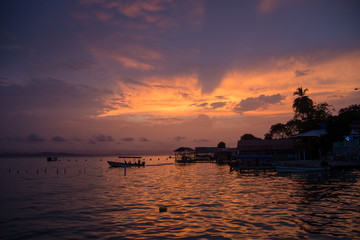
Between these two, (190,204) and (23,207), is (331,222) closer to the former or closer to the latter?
(190,204)

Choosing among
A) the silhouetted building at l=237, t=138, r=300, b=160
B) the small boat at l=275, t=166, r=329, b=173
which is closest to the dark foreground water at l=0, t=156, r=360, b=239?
the small boat at l=275, t=166, r=329, b=173

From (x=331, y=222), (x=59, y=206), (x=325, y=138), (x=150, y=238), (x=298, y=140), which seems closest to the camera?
(x=150, y=238)

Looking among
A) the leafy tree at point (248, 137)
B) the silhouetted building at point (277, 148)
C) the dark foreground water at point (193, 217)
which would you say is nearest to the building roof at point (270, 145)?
the silhouetted building at point (277, 148)

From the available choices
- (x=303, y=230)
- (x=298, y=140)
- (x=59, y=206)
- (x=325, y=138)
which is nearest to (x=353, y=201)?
(x=303, y=230)

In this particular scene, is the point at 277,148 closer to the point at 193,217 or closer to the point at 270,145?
the point at 270,145

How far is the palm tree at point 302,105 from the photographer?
64.6 meters

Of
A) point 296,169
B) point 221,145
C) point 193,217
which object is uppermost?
point 221,145

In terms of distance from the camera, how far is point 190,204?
20047 mm

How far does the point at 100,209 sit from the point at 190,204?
23.0 feet

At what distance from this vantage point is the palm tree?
6462cm

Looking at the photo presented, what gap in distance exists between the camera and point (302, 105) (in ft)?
213

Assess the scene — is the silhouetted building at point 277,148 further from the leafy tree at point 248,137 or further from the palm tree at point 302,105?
the leafy tree at point 248,137

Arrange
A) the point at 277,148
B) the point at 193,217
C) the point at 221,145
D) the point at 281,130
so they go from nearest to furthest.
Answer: the point at 193,217, the point at 277,148, the point at 281,130, the point at 221,145

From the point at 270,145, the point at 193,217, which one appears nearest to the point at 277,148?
the point at 270,145
